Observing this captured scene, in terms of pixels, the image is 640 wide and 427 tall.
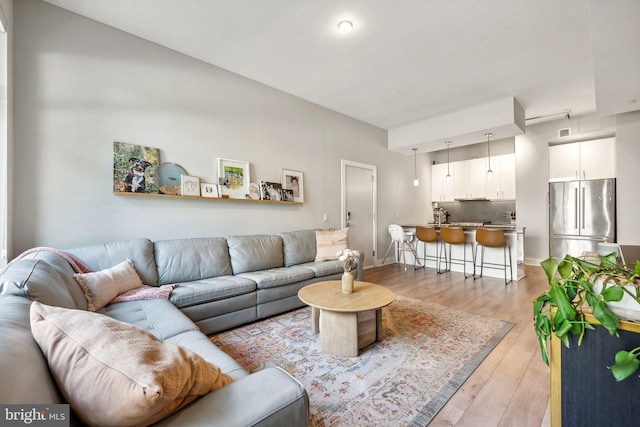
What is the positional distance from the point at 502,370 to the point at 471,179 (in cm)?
552

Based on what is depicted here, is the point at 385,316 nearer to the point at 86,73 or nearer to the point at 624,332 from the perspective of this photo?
the point at 624,332

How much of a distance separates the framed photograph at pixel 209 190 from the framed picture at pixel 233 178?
77 millimetres

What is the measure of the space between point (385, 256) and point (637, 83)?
421 centimetres

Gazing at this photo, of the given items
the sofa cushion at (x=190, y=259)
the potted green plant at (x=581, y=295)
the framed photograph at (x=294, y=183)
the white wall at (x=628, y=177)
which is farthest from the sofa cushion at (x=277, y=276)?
the white wall at (x=628, y=177)

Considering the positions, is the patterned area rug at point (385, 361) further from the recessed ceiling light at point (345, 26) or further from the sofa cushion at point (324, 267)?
the recessed ceiling light at point (345, 26)

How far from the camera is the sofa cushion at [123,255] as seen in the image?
7.77 ft

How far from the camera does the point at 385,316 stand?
295cm

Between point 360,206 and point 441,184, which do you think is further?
point 441,184

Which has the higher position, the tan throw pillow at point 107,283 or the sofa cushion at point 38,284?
the sofa cushion at point 38,284

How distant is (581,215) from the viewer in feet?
16.4

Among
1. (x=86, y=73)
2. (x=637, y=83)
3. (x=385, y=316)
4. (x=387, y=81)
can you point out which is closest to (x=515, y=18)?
(x=387, y=81)

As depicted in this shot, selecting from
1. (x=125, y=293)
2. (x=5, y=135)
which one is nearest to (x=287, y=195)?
(x=125, y=293)

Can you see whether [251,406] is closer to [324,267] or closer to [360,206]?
[324,267]

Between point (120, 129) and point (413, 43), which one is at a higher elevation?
point (413, 43)
